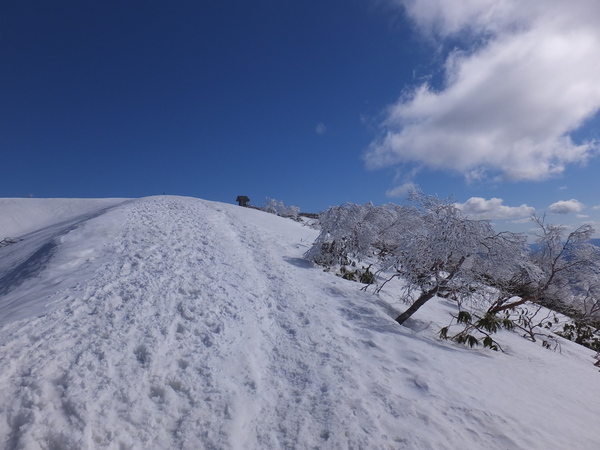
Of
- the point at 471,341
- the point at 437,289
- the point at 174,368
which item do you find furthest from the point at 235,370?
the point at 471,341

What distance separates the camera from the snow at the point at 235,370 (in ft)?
10.7

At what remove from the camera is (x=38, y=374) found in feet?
11.6

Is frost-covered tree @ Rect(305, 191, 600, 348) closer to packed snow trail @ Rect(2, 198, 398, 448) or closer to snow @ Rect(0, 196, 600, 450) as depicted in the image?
snow @ Rect(0, 196, 600, 450)

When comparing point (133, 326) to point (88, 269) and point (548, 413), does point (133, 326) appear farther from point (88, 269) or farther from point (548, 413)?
point (548, 413)

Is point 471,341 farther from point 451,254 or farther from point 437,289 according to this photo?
point 451,254

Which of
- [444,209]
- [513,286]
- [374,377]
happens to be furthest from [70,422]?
[513,286]

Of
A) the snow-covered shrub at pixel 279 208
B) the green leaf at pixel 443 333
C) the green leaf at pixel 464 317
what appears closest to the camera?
the green leaf at pixel 443 333

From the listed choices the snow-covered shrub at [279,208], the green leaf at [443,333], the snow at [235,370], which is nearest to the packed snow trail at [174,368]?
the snow at [235,370]

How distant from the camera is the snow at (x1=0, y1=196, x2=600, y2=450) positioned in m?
3.26

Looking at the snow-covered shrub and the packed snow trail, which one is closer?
the packed snow trail

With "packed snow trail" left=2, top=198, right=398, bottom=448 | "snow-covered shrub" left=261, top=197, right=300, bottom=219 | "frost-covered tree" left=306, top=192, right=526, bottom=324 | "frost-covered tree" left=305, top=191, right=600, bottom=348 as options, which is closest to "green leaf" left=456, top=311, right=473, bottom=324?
"frost-covered tree" left=305, top=191, right=600, bottom=348

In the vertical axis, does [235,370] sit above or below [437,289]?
below

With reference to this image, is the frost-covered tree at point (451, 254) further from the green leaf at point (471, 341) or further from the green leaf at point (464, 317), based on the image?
the green leaf at point (471, 341)

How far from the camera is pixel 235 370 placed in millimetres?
4301
